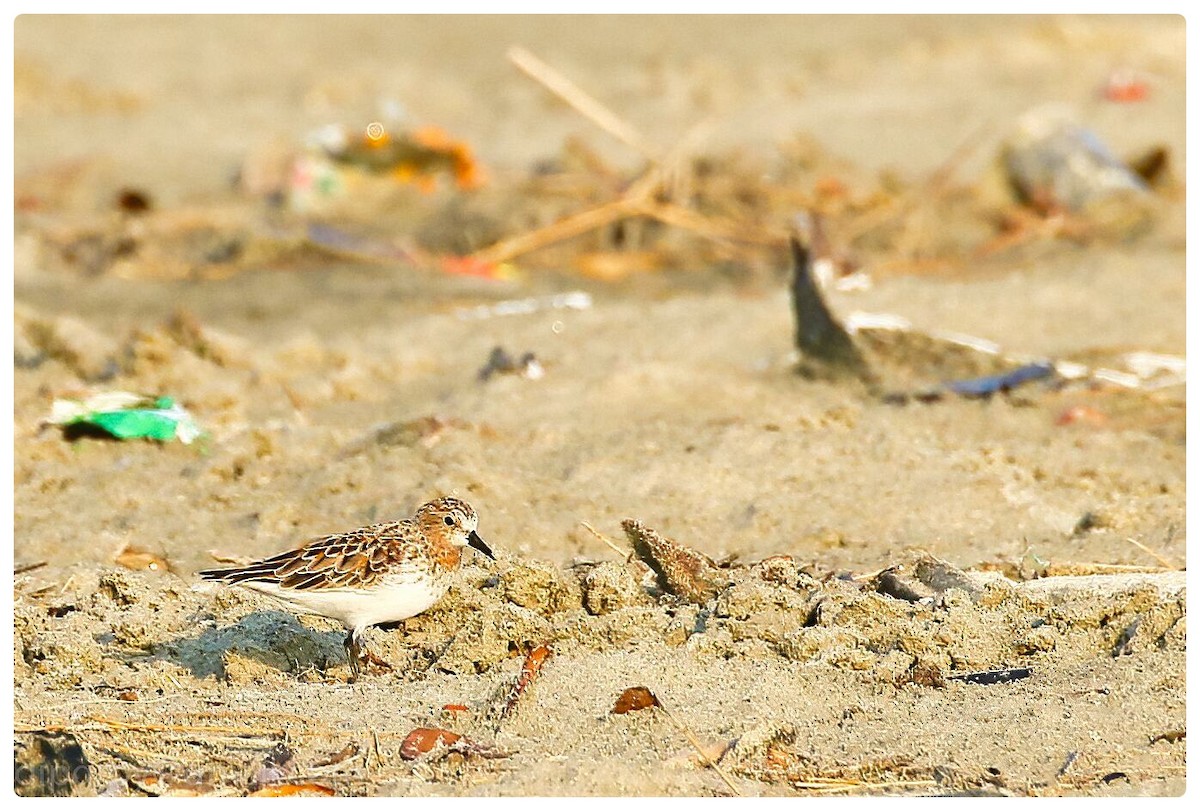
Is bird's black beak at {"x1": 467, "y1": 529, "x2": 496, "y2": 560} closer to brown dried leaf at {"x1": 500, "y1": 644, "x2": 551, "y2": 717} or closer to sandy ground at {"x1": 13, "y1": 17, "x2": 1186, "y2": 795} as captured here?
sandy ground at {"x1": 13, "y1": 17, "x2": 1186, "y2": 795}

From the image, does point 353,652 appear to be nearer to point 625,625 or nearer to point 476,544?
point 476,544

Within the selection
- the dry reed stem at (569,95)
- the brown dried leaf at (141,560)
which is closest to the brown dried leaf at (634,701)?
the brown dried leaf at (141,560)

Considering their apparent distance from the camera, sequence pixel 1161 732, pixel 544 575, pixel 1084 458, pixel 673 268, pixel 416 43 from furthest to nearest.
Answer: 1. pixel 416 43
2. pixel 673 268
3. pixel 1084 458
4. pixel 544 575
5. pixel 1161 732

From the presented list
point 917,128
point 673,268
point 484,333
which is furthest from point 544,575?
point 917,128

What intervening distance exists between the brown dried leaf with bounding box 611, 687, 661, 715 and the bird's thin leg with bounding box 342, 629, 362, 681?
25.8 inches

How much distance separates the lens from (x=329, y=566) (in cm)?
387

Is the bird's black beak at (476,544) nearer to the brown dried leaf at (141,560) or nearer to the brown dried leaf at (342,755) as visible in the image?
the brown dried leaf at (342,755)

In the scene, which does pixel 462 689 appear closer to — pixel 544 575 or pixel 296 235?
pixel 544 575

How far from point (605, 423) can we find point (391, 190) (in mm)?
3763

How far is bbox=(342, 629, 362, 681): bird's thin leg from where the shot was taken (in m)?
3.85

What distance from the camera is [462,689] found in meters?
3.71

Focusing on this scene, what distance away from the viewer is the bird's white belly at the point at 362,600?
3.81 meters

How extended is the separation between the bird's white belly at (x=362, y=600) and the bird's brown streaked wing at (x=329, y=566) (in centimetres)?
2

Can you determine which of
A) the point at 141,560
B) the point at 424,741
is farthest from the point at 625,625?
the point at 141,560
